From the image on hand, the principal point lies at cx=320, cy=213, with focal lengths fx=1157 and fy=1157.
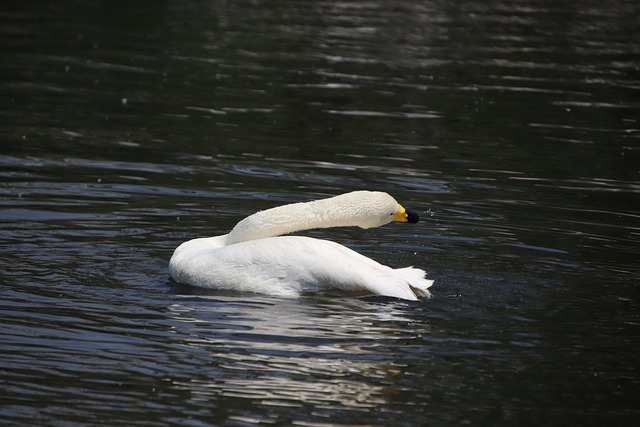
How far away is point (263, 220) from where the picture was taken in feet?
30.9

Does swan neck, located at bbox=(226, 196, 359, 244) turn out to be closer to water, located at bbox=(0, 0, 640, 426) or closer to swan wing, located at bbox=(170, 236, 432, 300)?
swan wing, located at bbox=(170, 236, 432, 300)

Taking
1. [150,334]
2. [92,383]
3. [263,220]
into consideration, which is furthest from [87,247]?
[92,383]

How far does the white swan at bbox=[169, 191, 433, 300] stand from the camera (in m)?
8.73

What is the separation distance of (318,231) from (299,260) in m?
3.16

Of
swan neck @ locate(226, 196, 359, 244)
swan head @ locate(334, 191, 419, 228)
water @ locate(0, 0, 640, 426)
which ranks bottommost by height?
water @ locate(0, 0, 640, 426)

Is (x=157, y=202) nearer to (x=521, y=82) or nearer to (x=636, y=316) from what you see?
(x=636, y=316)

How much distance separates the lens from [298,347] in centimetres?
750

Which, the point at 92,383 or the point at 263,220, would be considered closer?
the point at 92,383

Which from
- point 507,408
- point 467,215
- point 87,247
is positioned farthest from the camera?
point 467,215

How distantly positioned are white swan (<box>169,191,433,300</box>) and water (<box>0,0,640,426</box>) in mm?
142

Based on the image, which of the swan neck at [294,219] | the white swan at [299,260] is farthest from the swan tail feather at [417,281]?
the swan neck at [294,219]

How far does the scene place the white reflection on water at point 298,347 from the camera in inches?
267

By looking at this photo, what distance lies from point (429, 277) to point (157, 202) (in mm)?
3727

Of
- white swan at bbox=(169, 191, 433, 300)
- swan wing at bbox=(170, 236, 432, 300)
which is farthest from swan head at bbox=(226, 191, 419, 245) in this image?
swan wing at bbox=(170, 236, 432, 300)
